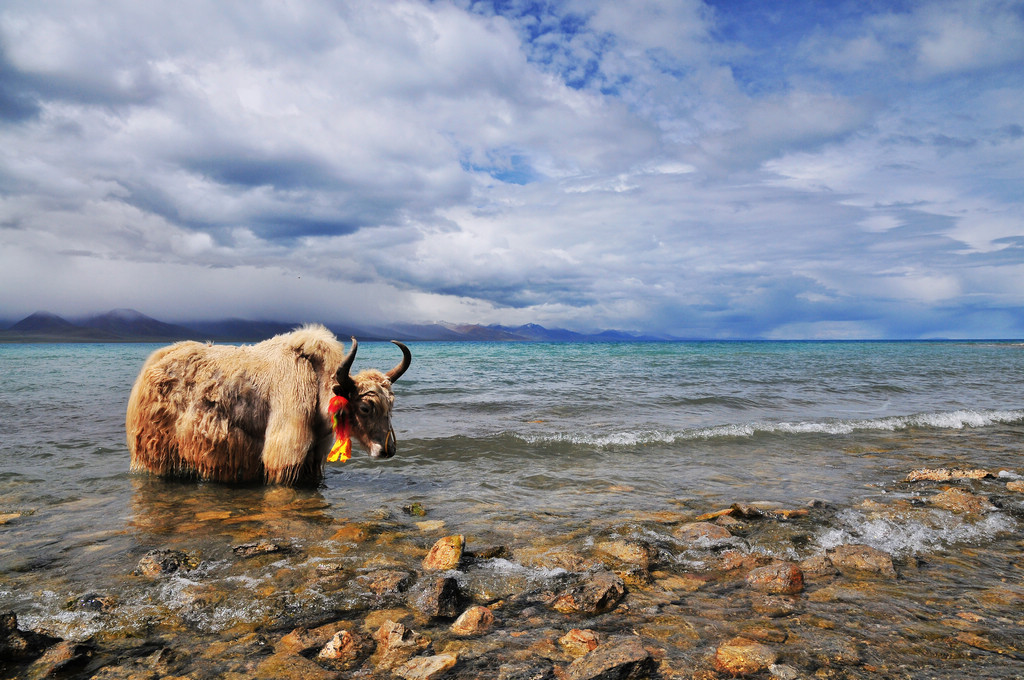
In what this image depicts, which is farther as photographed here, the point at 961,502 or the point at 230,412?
the point at 230,412

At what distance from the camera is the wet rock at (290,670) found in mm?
2773

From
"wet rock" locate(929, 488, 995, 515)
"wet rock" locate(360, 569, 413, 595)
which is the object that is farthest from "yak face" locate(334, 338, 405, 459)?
"wet rock" locate(929, 488, 995, 515)

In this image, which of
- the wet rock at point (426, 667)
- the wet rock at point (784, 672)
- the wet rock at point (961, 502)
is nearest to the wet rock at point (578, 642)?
the wet rock at point (426, 667)

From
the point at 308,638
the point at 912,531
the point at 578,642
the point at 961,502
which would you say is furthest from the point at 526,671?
the point at 961,502

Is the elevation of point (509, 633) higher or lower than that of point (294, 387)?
lower

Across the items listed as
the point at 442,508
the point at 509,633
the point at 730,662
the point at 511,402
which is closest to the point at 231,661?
the point at 509,633

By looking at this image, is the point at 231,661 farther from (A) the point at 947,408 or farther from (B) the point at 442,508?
(A) the point at 947,408

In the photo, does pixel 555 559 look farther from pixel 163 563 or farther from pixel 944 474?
pixel 944 474

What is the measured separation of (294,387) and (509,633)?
4803 millimetres

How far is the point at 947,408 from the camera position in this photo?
1502 centimetres

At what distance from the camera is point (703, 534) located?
4.98m

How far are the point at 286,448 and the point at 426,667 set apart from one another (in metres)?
4.60

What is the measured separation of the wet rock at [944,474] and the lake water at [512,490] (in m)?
0.23

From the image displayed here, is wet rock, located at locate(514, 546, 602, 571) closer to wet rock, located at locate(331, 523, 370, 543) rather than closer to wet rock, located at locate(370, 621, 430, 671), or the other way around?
wet rock, located at locate(370, 621, 430, 671)
